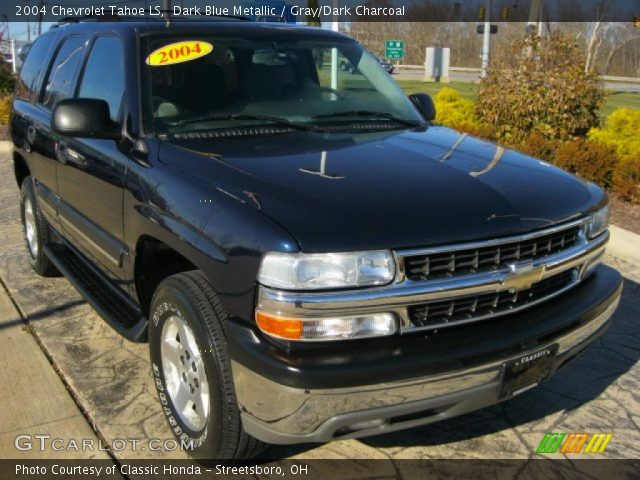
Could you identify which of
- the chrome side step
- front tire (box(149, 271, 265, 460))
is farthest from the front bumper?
the chrome side step

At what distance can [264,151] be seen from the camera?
315 cm

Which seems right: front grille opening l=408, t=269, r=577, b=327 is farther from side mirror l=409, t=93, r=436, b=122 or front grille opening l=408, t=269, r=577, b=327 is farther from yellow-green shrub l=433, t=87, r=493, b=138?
yellow-green shrub l=433, t=87, r=493, b=138

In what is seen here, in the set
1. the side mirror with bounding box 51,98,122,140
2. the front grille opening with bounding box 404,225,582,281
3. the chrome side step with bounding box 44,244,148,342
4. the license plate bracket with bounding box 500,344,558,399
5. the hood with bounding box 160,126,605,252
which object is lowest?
the chrome side step with bounding box 44,244,148,342

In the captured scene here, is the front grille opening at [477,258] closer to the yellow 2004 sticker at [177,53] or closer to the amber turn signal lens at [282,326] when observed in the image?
the amber turn signal lens at [282,326]

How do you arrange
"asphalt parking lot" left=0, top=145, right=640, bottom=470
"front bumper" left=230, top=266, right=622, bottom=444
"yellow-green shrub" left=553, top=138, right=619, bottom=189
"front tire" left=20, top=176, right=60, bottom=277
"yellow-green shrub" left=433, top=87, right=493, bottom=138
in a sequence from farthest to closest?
"yellow-green shrub" left=433, top=87, right=493, bottom=138
"yellow-green shrub" left=553, top=138, right=619, bottom=189
"front tire" left=20, top=176, right=60, bottom=277
"asphalt parking lot" left=0, top=145, right=640, bottom=470
"front bumper" left=230, top=266, right=622, bottom=444

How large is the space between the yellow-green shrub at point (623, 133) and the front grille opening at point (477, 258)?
623 centimetres

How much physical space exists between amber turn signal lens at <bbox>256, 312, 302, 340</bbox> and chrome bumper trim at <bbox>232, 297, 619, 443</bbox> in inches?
6.5

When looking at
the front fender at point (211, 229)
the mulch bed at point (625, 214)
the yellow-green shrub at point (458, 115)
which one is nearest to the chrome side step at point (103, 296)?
the front fender at point (211, 229)

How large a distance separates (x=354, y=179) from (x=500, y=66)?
738 cm

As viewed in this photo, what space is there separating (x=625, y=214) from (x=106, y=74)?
561 cm

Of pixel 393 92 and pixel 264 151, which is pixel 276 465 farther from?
pixel 393 92

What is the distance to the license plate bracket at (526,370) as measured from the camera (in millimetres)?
2659

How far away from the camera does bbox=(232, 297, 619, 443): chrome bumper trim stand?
2381mm

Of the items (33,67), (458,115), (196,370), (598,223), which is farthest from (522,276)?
(458,115)
